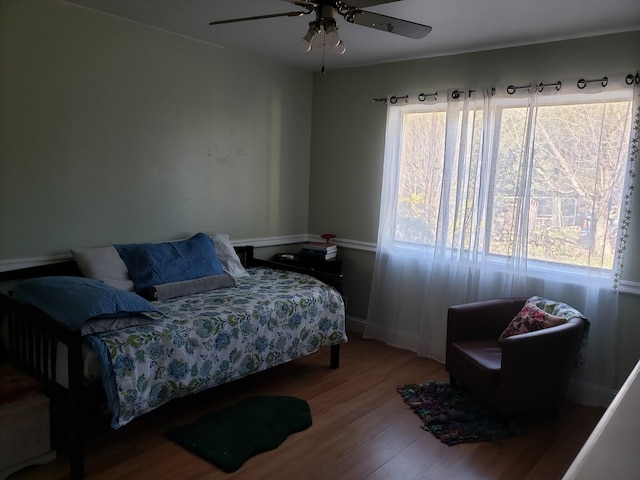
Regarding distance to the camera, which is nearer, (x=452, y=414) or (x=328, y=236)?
Result: (x=452, y=414)

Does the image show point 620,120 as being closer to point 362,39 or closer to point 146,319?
point 362,39

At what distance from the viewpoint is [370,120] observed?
423 centimetres

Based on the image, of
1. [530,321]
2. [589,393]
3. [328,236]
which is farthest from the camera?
[328,236]

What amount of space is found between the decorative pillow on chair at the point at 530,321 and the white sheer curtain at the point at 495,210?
35 centimetres

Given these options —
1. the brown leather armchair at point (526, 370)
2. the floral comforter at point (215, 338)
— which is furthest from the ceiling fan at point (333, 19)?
the brown leather armchair at point (526, 370)

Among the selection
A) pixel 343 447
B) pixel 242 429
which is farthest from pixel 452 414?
pixel 242 429

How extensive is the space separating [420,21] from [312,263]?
2.13 meters

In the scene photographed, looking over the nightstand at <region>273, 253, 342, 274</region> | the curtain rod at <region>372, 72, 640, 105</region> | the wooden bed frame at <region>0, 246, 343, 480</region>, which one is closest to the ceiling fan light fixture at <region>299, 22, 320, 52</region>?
the wooden bed frame at <region>0, 246, 343, 480</region>

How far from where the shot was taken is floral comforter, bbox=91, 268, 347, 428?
229 cm

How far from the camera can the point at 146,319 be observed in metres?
2.53

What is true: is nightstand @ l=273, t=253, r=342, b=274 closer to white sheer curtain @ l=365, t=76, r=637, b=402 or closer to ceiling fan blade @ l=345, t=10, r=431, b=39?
white sheer curtain @ l=365, t=76, r=637, b=402

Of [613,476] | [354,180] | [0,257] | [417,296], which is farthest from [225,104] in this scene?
[613,476]

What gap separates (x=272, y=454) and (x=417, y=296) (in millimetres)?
1955

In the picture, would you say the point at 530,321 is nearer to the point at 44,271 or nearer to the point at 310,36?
the point at 310,36
